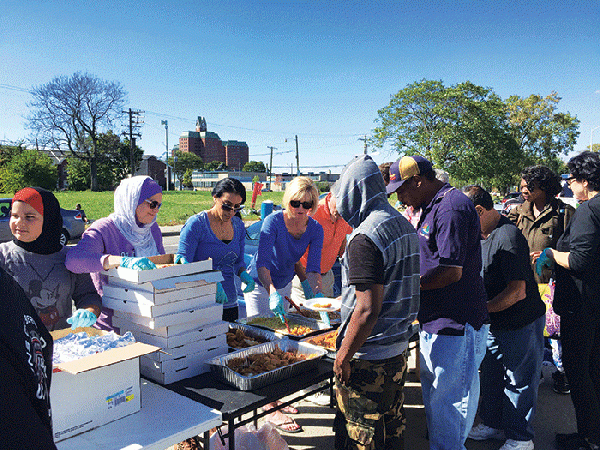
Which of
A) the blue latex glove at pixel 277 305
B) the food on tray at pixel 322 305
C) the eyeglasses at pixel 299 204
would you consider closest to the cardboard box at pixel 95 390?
the blue latex glove at pixel 277 305

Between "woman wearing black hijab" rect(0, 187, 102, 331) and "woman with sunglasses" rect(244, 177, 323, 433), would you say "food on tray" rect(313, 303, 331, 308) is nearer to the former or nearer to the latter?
"woman with sunglasses" rect(244, 177, 323, 433)

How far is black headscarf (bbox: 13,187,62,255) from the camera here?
2217 mm

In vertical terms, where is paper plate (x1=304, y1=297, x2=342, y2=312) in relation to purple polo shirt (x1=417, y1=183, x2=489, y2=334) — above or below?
below

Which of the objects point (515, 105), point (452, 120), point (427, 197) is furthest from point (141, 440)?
point (515, 105)

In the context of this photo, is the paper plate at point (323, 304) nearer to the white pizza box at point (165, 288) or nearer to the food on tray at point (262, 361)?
the food on tray at point (262, 361)

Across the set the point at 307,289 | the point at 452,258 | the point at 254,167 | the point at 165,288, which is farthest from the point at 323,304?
the point at 254,167

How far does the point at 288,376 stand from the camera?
2217mm

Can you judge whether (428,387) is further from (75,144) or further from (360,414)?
(75,144)

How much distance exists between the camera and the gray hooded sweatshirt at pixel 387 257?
6.18ft

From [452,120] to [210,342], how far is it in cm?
2969

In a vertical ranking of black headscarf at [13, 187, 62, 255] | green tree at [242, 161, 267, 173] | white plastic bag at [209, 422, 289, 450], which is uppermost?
green tree at [242, 161, 267, 173]

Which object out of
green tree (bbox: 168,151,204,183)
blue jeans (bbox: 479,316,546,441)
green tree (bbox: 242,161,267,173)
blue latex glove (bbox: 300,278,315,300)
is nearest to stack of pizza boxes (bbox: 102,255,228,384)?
blue latex glove (bbox: 300,278,315,300)

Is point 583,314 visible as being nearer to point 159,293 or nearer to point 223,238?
point 223,238

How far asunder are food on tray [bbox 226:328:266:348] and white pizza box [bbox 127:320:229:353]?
0.98 feet
